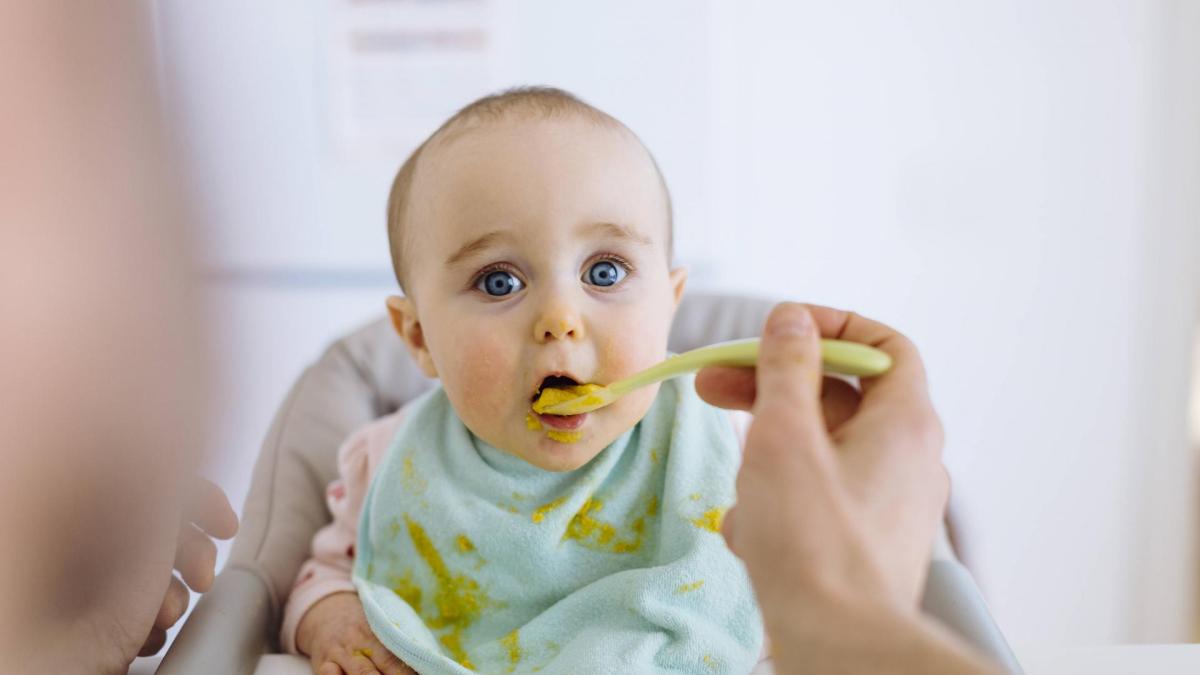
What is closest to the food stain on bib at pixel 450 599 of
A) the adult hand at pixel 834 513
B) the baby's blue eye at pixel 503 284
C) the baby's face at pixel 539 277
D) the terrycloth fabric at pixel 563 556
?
the terrycloth fabric at pixel 563 556

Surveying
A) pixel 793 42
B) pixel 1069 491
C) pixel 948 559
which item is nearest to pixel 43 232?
pixel 948 559

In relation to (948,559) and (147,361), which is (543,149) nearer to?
(147,361)

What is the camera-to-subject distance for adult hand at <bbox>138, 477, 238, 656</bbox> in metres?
0.74

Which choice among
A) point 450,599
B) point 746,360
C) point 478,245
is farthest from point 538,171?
point 450,599

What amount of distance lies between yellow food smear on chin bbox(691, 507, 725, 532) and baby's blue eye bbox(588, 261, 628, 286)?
8.3 inches

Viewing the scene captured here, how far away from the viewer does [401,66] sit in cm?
235

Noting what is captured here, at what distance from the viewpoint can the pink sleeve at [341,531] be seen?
97 centimetres

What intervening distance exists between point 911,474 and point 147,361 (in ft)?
1.39

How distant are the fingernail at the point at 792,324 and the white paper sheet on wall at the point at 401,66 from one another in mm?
1838

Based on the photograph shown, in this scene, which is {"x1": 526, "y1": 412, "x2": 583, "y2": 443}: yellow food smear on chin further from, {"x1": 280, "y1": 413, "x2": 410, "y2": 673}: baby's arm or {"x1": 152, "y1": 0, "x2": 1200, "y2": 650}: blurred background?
{"x1": 152, "y1": 0, "x2": 1200, "y2": 650}: blurred background

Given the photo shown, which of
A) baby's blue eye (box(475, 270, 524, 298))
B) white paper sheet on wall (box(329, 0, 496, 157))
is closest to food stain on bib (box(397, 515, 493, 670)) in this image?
baby's blue eye (box(475, 270, 524, 298))

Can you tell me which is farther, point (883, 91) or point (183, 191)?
point (883, 91)

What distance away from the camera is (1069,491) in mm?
2244

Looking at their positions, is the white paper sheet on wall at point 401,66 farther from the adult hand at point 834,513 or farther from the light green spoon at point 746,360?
the adult hand at point 834,513
